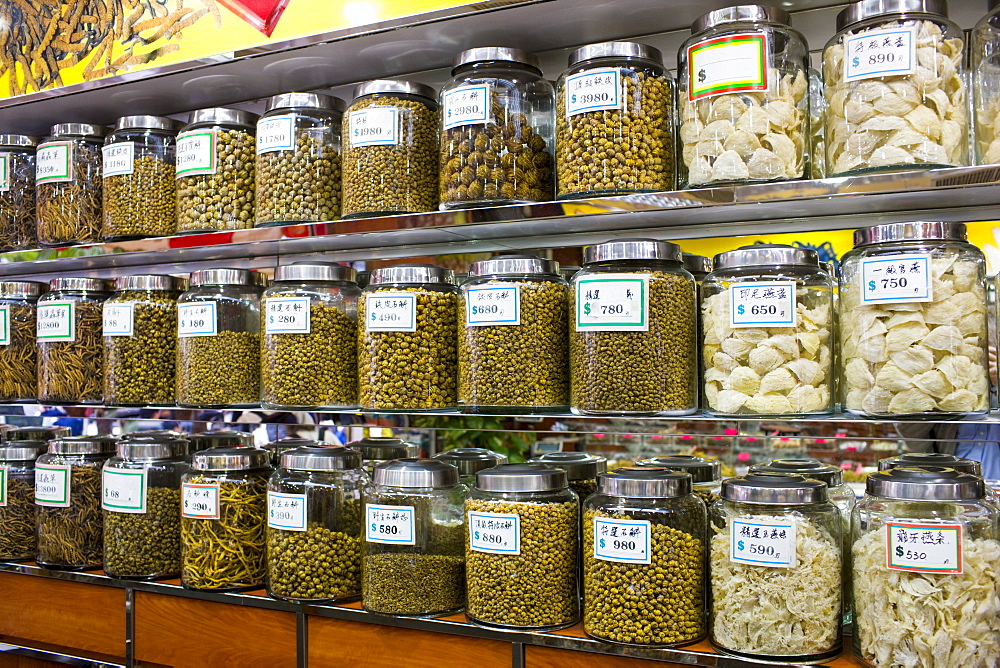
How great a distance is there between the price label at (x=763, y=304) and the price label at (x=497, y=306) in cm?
38

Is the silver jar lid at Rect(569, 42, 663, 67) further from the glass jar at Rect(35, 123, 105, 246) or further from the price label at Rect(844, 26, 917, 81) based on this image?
the glass jar at Rect(35, 123, 105, 246)

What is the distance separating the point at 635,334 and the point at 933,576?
577mm

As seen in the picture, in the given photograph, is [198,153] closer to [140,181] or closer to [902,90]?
[140,181]

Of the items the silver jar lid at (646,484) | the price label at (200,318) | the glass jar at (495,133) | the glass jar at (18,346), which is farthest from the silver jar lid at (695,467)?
the glass jar at (18,346)

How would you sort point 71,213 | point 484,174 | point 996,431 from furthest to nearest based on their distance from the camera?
point 71,213 → point 484,174 → point 996,431

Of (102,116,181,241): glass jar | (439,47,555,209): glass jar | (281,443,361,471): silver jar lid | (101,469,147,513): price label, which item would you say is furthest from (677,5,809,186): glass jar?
(101,469,147,513): price label

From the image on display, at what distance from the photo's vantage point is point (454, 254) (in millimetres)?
2049

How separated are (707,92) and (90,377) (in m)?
1.56

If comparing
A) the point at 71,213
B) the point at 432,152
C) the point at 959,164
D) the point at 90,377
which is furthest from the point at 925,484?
the point at 71,213

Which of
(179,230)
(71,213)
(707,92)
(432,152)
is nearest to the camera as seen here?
(707,92)

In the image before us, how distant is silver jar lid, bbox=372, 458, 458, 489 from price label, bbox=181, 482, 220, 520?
39cm

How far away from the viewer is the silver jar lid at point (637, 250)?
1456mm

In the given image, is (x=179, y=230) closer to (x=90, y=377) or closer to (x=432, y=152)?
(x=90, y=377)

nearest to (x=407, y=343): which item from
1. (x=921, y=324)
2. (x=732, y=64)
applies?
(x=732, y=64)
